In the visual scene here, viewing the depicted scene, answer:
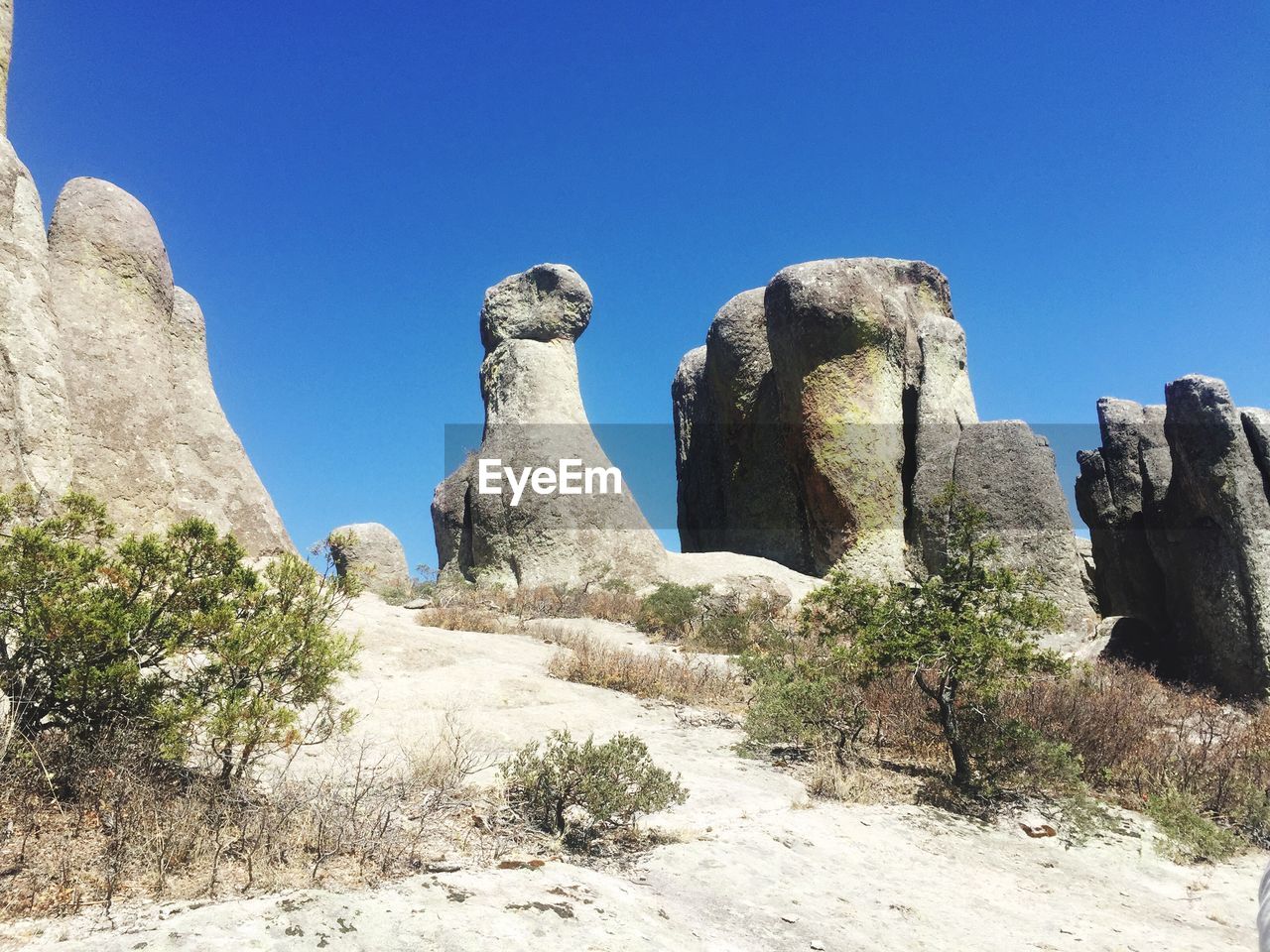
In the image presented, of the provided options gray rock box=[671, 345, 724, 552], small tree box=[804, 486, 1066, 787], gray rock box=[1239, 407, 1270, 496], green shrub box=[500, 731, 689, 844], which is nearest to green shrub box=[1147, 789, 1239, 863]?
small tree box=[804, 486, 1066, 787]

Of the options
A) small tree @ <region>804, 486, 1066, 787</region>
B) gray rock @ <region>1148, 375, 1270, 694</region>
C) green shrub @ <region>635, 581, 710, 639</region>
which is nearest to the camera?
small tree @ <region>804, 486, 1066, 787</region>

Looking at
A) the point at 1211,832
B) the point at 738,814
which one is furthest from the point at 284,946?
the point at 1211,832

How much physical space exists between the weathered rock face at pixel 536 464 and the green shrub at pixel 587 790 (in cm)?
1102

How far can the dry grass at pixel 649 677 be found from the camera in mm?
8070

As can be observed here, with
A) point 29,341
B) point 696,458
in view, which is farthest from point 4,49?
point 696,458

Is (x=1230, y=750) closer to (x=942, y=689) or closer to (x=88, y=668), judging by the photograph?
(x=942, y=689)

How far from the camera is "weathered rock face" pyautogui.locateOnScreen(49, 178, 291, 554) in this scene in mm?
8023

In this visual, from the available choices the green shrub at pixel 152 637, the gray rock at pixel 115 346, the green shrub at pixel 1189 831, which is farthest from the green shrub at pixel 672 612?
the green shrub at pixel 152 637

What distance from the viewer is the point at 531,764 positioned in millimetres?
4496

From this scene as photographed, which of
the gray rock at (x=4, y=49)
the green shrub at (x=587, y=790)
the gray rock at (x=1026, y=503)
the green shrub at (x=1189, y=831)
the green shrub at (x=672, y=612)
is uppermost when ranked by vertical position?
the gray rock at (x=4, y=49)

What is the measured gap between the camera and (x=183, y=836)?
10.7 ft

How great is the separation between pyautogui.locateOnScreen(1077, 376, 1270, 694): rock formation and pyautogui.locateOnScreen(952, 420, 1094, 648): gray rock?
854 millimetres

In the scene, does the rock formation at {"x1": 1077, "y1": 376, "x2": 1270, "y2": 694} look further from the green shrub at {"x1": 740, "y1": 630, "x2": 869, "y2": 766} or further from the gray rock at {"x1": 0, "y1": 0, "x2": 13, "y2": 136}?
the gray rock at {"x1": 0, "y1": 0, "x2": 13, "y2": 136}

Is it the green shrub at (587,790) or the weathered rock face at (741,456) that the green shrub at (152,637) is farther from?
the weathered rock face at (741,456)
